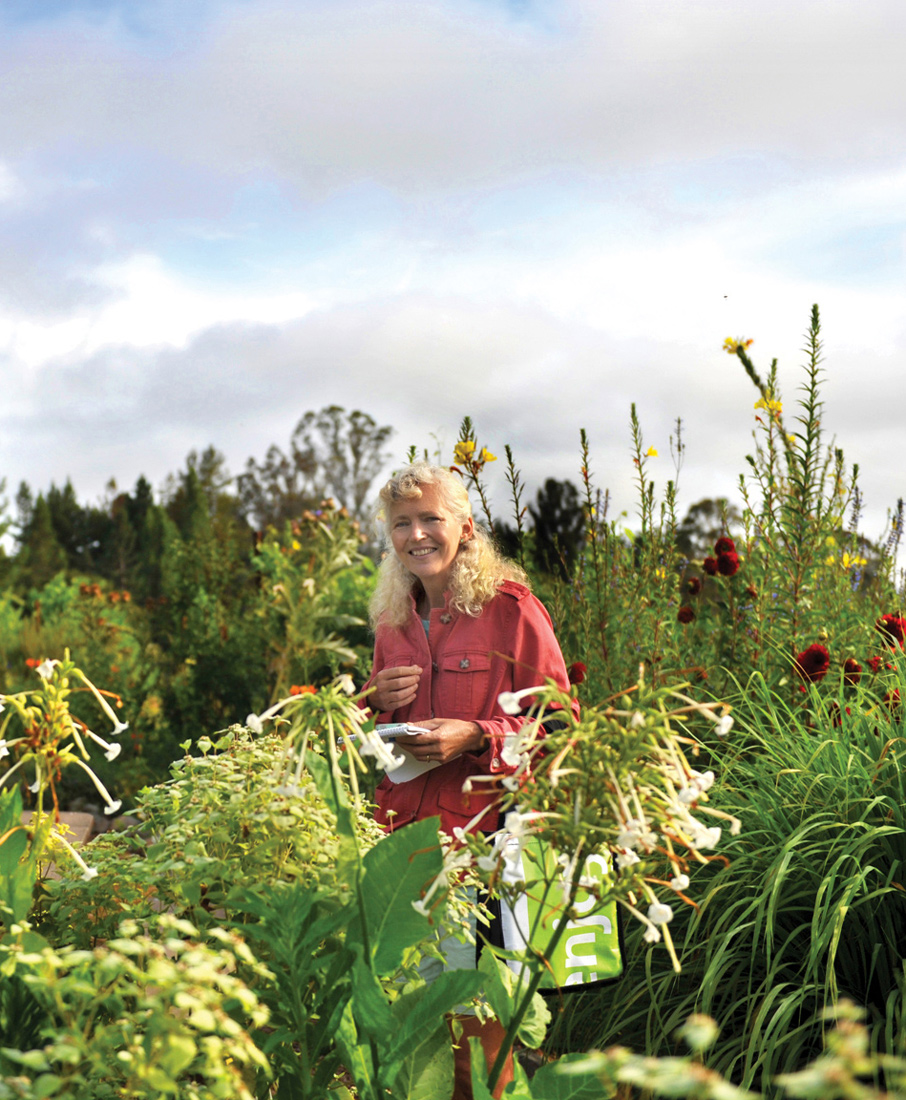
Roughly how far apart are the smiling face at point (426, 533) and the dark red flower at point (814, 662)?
1.52 m

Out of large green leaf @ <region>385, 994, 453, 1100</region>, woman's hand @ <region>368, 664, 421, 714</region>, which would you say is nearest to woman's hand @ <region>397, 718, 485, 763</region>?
woman's hand @ <region>368, 664, 421, 714</region>

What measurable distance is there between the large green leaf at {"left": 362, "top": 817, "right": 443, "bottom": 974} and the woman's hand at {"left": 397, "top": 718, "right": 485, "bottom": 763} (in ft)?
2.72

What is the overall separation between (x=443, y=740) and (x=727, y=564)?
1.92 meters

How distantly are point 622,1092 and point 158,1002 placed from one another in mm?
1592

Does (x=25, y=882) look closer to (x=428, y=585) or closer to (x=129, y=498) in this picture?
(x=428, y=585)

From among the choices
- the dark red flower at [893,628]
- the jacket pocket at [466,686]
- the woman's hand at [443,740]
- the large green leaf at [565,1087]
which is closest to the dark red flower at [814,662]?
the dark red flower at [893,628]

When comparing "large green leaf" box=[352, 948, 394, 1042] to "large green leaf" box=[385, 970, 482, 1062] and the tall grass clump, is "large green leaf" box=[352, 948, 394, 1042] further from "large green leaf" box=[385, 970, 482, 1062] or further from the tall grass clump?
the tall grass clump

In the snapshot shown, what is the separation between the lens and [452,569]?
2.76 m

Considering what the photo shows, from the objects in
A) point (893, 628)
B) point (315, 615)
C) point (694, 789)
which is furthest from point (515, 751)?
point (315, 615)

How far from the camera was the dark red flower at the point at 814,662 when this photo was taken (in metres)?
3.39

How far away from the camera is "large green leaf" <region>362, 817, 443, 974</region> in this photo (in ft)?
4.73

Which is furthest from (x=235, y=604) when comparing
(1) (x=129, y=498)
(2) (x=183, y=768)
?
(1) (x=129, y=498)

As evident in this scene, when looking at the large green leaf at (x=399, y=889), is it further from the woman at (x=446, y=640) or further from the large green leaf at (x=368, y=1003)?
the woman at (x=446, y=640)

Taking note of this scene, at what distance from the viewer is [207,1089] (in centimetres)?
137
